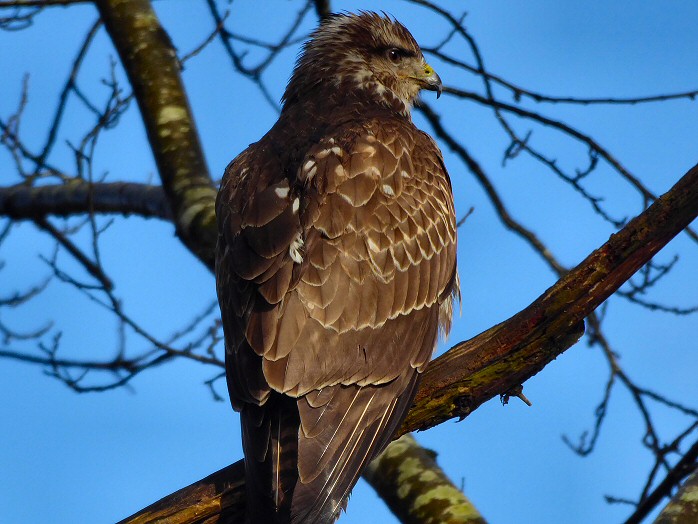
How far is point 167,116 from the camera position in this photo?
7.39 m

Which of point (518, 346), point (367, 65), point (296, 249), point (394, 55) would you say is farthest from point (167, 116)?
point (518, 346)

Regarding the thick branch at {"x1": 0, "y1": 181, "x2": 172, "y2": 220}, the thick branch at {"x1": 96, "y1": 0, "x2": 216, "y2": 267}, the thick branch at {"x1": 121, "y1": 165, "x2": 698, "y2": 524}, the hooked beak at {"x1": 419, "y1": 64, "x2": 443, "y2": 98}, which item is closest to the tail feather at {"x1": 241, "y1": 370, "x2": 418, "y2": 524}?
the thick branch at {"x1": 121, "y1": 165, "x2": 698, "y2": 524}

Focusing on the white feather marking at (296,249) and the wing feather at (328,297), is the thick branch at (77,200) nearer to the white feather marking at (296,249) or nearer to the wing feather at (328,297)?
the wing feather at (328,297)

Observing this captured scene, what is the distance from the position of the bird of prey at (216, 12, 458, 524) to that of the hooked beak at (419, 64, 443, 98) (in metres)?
0.90

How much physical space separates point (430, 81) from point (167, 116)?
6.18 feet

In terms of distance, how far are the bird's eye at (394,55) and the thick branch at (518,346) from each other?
249 cm

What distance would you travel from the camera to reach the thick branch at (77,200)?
769 cm

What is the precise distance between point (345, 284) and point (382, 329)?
0.86 ft

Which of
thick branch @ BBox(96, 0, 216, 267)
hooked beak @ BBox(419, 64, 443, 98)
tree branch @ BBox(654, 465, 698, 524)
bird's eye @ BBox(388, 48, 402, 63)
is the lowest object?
tree branch @ BBox(654, 465, 698, 524)

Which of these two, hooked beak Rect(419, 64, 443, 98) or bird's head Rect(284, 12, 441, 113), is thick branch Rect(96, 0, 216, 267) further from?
hooked beak Rect(419, 64, 443, 98)

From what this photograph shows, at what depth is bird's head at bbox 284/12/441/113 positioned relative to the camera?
6.54 metres

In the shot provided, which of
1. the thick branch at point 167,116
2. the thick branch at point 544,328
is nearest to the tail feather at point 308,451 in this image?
the thick branch at point 544,328

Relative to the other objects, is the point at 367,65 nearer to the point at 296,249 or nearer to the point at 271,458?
the point at 296,249

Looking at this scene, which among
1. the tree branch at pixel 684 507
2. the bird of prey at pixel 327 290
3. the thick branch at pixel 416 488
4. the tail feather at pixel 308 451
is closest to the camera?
the tail feather at pixel 308 451
